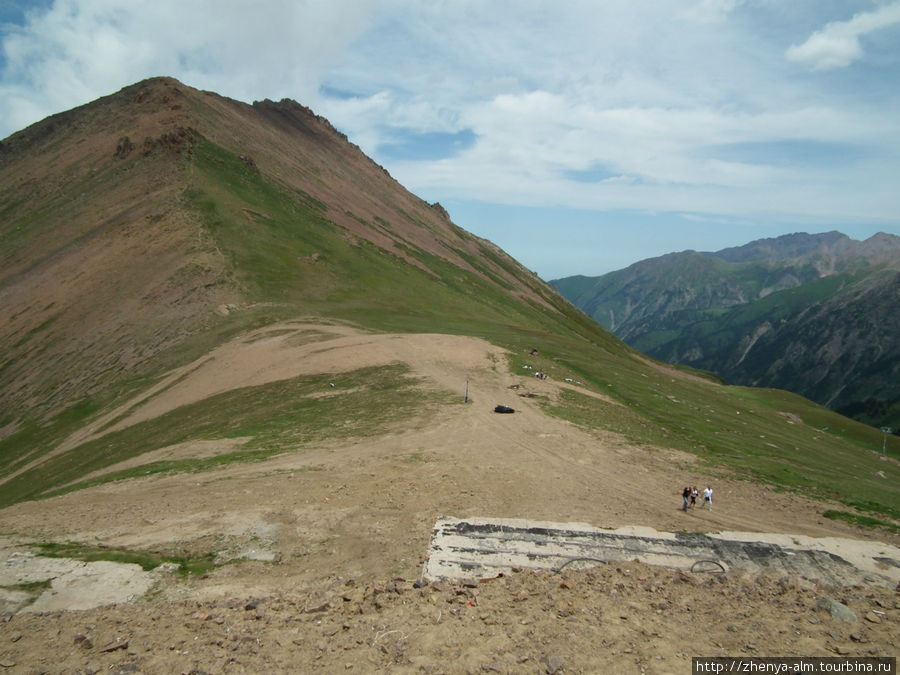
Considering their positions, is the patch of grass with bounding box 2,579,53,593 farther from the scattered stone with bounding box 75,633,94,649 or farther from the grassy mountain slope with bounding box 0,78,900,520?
the grassy mountain slope with bounding box 0,78,900,520

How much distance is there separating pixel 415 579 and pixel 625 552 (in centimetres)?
807

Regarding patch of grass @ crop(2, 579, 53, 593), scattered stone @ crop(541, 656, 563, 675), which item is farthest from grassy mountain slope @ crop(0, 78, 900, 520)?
scattered stone @ crop(541, 656, 563, 675)

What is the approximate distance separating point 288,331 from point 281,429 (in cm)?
2459

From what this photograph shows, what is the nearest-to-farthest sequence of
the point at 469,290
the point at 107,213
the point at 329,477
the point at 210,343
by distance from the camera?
1. the point at 329,477
2. the point at 210,343
3. the point at 107,213
4. the point at 469,290

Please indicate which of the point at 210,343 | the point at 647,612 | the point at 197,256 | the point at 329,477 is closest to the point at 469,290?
the point at 197,256

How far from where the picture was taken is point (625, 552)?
18.7m

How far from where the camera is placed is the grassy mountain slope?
37625 mm

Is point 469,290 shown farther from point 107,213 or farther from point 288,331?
point 107,213

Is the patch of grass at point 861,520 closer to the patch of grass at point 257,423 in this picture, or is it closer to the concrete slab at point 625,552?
the concrete slab at point 625,552

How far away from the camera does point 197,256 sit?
74.0 m

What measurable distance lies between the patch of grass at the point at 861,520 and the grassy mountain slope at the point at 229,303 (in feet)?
8.24

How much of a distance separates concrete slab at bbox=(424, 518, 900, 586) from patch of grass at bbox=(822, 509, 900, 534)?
2782 millimetres

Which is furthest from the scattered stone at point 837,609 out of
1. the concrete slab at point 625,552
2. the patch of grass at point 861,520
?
the patch of grass at point 861,520

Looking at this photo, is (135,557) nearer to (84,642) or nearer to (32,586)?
(32,586)
